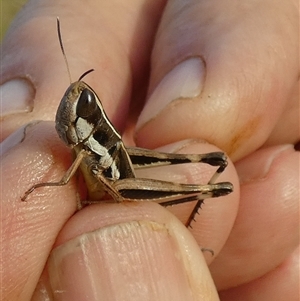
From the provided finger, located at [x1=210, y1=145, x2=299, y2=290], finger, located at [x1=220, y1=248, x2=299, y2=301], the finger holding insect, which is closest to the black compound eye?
the finger holding insect

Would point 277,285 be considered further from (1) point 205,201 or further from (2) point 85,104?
(2) point 85,104

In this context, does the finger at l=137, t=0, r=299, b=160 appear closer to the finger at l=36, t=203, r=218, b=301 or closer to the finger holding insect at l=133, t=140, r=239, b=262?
the finger holding insect at l=133, t=140, r=239, b=262

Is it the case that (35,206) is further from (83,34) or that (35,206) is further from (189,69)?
(83,34)

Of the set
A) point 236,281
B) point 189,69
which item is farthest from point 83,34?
point 236,281

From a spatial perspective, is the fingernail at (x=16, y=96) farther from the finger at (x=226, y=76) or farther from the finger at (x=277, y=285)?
the finger at (x=277, y=285)

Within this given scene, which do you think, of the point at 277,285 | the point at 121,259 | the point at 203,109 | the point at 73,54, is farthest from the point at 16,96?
the point at 277,285

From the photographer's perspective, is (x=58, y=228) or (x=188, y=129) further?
(x=188, y=129)
